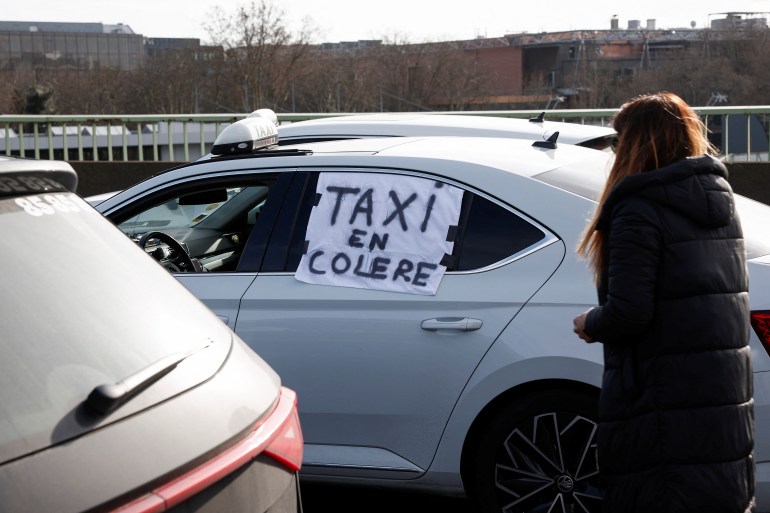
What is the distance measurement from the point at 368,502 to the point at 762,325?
2239 millimetres

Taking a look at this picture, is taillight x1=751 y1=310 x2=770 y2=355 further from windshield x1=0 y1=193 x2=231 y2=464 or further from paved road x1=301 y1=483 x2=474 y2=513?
windshield x1=0 y1=193 x2=231 y2=464

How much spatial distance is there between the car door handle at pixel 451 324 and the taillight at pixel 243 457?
150 cm

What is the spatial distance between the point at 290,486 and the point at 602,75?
83.8m

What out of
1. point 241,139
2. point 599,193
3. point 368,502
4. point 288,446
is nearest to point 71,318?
point 288,446

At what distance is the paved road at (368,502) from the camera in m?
5.05

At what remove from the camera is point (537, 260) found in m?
4.06

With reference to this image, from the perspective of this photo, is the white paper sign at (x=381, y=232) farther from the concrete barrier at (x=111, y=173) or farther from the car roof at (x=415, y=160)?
the concrete barrier at (x=111, y=173)

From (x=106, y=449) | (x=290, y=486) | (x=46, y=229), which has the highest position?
(x=46, y=229)

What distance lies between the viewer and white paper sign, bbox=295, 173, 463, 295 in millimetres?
4211

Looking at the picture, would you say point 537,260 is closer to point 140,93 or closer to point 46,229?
point 46,229

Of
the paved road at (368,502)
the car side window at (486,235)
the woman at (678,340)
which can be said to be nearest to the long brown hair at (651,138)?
the woman at (678,340)

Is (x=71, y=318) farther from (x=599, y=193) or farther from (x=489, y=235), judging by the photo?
(x=599, y=193)

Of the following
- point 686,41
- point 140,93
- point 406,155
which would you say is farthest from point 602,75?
point 406,155

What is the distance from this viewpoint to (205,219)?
585 cm
